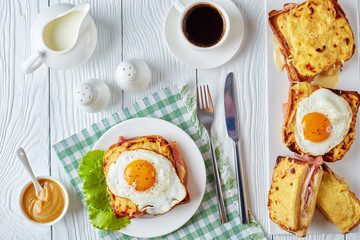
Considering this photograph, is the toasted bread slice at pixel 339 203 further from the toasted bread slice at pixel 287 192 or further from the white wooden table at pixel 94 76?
the white wooden table at pixel 94 76

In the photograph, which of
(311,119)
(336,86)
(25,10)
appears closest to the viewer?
(311,119)

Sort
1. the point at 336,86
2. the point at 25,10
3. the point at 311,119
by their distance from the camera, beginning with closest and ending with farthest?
the point at 311,119 < the point at 336,86 < the point at 25,10

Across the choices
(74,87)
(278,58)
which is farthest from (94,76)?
(278,58)

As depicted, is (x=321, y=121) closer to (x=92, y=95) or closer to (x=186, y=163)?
(x=186, y=163)

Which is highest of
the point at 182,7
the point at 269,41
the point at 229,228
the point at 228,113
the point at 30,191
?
the point at 182,7

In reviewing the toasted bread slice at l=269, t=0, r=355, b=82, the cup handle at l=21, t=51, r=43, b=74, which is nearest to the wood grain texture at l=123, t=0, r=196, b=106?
the cup handle at l=21, t=51, r=43, b=74

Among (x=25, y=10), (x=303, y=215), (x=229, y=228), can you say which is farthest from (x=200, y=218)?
(x=25, y=10)

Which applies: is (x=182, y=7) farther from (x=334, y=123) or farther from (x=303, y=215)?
(x=303, y=215)

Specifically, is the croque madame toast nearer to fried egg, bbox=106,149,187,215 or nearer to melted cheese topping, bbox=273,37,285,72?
fried egg, bbox=106,149,187,215
